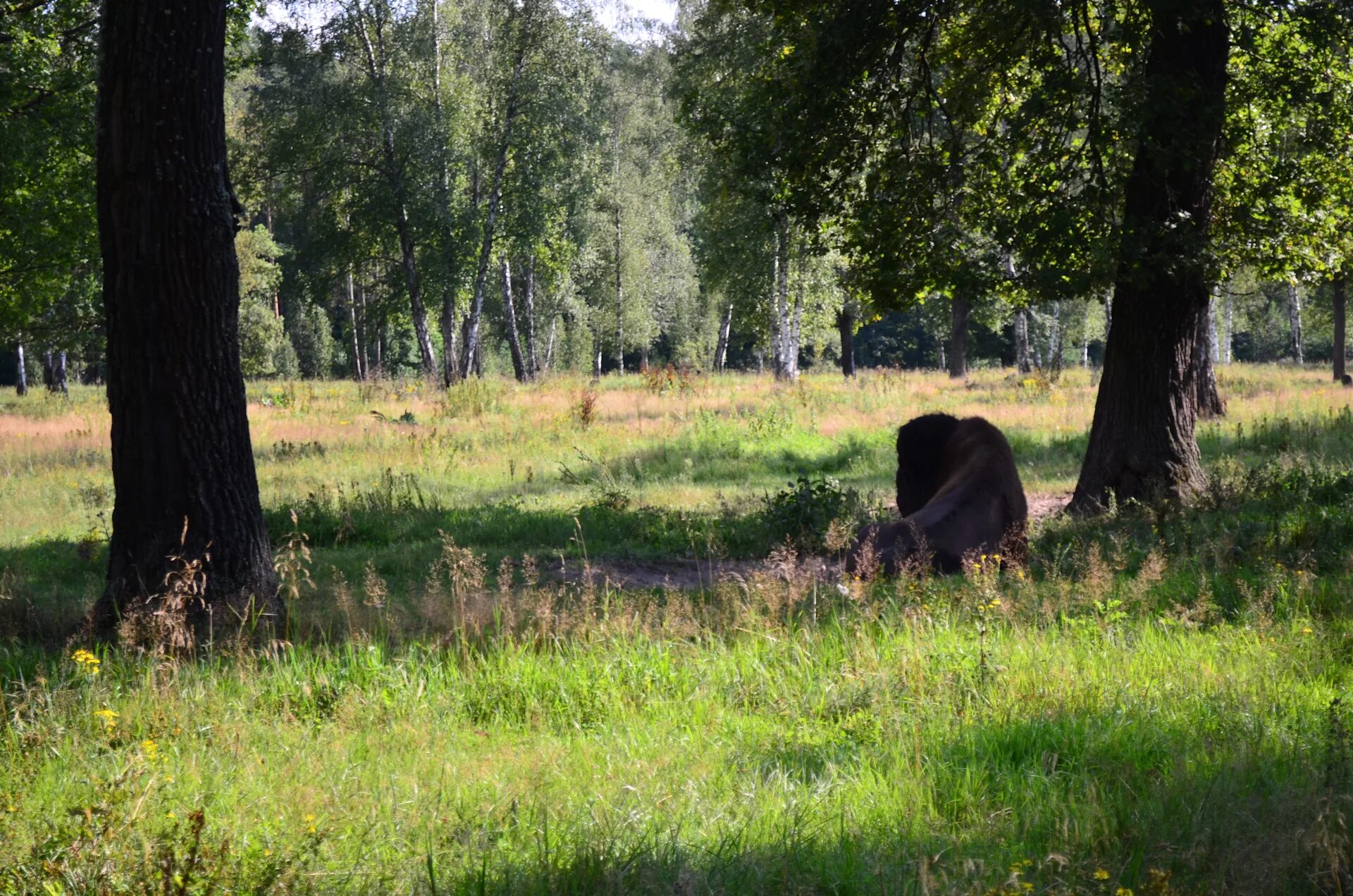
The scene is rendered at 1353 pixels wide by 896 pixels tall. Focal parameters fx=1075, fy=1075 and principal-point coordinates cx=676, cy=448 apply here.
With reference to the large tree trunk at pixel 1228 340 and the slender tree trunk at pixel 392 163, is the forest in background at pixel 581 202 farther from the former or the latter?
the large tree trunk at pixel 1228 340

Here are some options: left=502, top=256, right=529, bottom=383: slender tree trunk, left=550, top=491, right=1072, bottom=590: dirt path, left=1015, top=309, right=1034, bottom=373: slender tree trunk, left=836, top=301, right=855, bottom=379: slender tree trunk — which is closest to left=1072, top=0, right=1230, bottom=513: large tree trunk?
left=550, top=491, right=1072, bottom=590: dirt path

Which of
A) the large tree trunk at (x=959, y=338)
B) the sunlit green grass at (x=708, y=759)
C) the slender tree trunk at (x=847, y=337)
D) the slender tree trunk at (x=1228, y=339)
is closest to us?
the sunlit green grass at (x=708, y=759)

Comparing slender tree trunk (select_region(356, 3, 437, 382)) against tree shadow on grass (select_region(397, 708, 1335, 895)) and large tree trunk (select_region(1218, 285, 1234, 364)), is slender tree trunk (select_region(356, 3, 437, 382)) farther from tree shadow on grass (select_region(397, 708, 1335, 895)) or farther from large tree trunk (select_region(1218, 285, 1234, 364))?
large tree trunk (select_region(1218, 285, 1234, 364))

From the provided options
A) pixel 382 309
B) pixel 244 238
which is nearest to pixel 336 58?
pixel 382 309

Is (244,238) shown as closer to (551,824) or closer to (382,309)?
(382,309)

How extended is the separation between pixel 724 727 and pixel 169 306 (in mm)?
4202

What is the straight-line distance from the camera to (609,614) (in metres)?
6.57

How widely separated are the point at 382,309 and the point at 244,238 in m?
12.9

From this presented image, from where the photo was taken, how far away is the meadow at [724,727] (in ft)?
10.8

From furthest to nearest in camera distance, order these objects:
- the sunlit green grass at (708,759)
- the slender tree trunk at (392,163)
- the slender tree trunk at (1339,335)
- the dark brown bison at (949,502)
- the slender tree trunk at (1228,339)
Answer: the slender tree trunk at (1228,339) → the slender tree trunk at (1339,335) → the slender tree trunk at (392,163) → the dark brown bison at (949,502) → the sunlit green grass at (708,759)

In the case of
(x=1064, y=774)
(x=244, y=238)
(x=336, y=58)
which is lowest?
(x=1064, y=774)

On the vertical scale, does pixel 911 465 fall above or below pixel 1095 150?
below

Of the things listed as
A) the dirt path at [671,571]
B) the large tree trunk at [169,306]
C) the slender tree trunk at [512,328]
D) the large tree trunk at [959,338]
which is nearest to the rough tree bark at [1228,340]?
the large tree trunk at [959,338]

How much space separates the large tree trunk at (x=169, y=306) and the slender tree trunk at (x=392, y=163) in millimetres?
21052
